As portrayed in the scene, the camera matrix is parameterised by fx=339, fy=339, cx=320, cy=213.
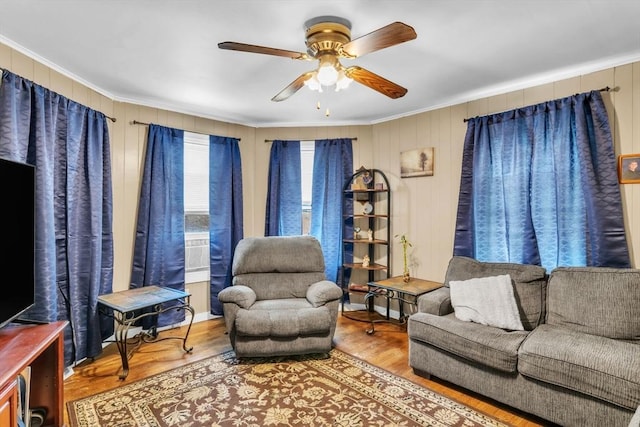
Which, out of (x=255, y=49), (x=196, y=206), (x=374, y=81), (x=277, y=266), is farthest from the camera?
(x=196, y=206)

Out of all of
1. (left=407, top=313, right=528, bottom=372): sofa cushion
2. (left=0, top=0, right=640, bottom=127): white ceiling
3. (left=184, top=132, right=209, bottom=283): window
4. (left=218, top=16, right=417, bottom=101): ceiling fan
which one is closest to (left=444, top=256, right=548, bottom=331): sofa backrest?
(left=407, top=313, right=528, bottom=372): sofa cushion

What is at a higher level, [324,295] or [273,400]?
[324,295]

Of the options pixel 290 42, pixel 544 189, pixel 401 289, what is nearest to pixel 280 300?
pixel 401 289

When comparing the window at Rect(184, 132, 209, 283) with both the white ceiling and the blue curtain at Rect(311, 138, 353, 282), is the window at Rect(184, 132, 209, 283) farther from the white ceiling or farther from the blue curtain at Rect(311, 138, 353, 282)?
the blue curtain at Rect(311, 138, 353, 282)

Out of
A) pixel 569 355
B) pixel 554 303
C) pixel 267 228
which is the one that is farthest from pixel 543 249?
pixel 267 228

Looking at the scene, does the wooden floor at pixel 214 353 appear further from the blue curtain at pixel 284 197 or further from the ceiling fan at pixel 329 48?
the ceiling fan at pixel 329 48

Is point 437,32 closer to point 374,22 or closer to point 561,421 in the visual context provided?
point 374,22

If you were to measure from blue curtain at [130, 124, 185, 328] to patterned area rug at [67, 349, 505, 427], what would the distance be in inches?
44.8

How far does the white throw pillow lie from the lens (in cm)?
251

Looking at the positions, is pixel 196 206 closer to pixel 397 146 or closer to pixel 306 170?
pixel 306 170

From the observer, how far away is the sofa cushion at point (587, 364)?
1801mm

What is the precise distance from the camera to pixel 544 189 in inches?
116

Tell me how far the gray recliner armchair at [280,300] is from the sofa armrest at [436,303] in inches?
28.1

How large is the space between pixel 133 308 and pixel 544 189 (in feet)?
11.8
